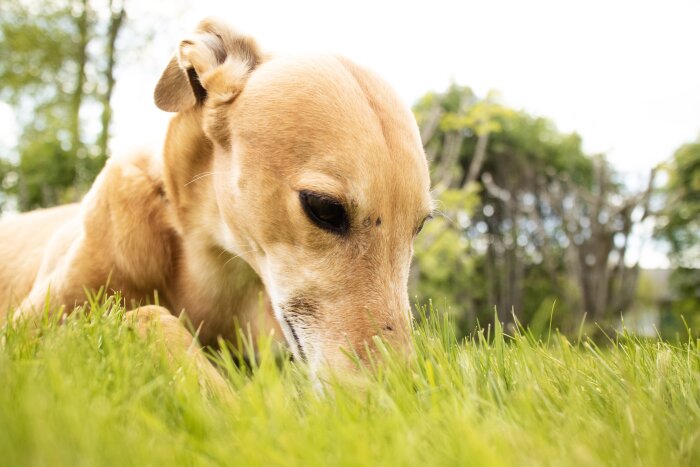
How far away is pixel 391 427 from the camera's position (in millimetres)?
922

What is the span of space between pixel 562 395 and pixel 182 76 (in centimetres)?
194

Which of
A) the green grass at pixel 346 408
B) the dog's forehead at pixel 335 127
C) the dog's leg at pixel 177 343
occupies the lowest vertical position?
the dog's leg at pixel 177 343

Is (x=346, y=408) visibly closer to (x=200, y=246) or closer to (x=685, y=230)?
(x=200, y=246)

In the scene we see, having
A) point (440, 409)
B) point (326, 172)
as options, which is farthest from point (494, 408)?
point (326, 172)

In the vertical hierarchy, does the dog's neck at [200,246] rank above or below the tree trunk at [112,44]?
below

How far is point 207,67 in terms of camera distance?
7.39 ft

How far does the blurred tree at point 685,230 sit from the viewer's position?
1131cm

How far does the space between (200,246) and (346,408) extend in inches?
60.8

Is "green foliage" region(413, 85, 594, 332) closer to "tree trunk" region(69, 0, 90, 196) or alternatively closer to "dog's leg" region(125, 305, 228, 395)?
"tree trunk" region(69, 0, 90, 196)

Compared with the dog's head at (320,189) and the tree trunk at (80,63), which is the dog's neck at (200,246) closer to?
the dog's head at (320,189)

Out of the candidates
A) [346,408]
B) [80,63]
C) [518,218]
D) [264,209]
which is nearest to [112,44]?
[80,63]

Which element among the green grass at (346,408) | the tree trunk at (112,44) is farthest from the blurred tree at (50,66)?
the green grass at (346,408)

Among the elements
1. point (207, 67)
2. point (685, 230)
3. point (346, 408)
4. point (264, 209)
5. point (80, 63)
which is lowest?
point (685, 230)

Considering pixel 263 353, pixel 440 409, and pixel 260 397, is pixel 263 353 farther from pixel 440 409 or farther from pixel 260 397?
pixel 440 409
